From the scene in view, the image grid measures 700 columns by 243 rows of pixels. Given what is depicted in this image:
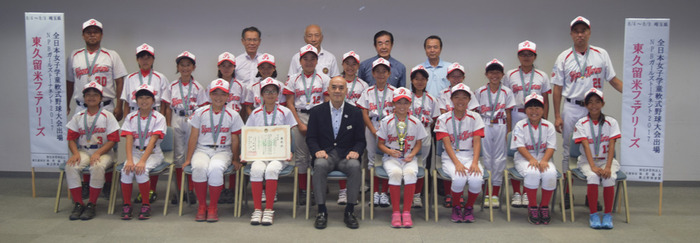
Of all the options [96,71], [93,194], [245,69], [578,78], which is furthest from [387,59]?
[93,194]

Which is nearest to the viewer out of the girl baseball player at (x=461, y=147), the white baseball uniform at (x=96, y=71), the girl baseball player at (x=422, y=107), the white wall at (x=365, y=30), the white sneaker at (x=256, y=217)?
the white sneaker at (x=256, y=217)

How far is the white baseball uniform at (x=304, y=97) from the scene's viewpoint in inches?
224

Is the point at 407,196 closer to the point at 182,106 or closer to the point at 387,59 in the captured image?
the point at 387,59

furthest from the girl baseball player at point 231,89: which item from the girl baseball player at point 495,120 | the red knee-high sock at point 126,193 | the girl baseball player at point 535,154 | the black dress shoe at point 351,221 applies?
the girl baseball player at point 535,154

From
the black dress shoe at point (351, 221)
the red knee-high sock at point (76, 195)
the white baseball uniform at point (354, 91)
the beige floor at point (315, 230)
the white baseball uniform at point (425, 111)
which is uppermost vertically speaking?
the white baseball uniform at point (354, 91)

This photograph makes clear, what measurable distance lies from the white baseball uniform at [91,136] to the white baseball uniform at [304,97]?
1.78m

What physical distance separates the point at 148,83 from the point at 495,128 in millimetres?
3656

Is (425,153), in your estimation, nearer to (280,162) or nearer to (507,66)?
(280,162)

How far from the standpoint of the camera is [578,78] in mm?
5547

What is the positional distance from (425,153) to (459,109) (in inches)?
25.2

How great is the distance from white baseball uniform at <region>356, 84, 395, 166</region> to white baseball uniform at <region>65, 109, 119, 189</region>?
2.48 m

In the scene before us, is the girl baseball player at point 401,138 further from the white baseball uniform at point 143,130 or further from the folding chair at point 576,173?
the white baseball uniform at point 143,130

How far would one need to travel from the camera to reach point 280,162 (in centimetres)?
519

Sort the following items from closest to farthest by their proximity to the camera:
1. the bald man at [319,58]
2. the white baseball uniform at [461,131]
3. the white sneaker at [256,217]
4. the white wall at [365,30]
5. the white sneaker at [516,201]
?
Answer: the white sneaker at [256,217], the white baseball uniform at [461,131], the white sneaker at [516,201], the bald man at [319,58], the white wall at [365,30]
